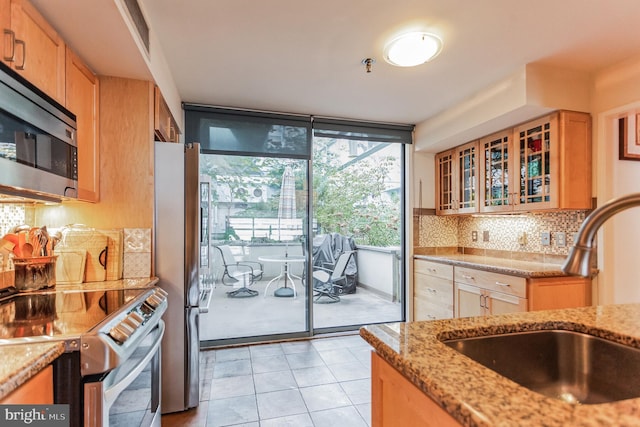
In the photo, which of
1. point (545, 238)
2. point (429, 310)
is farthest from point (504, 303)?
point (429, 310)

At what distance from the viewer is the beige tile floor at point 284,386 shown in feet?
6.77

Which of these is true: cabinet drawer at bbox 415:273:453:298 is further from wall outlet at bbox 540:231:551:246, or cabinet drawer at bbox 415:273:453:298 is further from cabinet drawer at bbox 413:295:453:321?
wall outlet at bbox 540:231:551:246

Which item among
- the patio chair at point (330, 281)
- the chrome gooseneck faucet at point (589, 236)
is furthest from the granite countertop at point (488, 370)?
the patio chair at point (330, 281)

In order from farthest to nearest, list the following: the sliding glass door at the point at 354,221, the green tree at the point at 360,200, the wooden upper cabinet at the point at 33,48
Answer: the green tree at the point at 360,200, the sliding glass door at the point at 354,221, the wooden upper cabinet at the point at 33,48

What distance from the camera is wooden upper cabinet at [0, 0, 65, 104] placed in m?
1.25

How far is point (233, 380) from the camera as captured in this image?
2566 mm

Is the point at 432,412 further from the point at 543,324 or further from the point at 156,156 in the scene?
the point at 156,156

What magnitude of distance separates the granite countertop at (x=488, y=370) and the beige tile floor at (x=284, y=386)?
1.36m

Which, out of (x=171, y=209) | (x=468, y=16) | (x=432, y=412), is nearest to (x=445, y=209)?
(x=468, y=16)

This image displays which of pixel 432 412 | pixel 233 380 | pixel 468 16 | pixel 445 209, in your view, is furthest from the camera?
pixel 445 209

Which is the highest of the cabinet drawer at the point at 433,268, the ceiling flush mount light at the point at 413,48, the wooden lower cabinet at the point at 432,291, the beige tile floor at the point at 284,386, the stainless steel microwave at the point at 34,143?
the ceiling flush mount light at the point at 413,48

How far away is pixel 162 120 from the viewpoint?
2.30 metres

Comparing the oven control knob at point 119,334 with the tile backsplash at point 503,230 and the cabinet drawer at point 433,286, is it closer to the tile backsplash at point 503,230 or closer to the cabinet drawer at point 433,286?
the cabinet drawer at point 433,286

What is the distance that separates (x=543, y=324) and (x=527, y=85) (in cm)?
196
